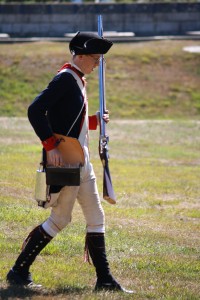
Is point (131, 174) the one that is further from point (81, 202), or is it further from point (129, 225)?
point (81, 202)

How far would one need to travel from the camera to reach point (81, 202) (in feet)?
23.3

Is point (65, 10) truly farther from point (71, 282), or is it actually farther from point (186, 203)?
point (71, 282)

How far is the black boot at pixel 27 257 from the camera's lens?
6.99 meters

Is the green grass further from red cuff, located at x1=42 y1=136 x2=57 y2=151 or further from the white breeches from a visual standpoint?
red cuff, located at x1=42 y1=136 x2=57 y2=151

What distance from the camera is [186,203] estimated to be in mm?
13156

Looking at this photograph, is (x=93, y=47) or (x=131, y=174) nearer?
(x=93, y=47)

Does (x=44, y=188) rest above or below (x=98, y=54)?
below

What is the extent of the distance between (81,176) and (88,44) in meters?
1.00

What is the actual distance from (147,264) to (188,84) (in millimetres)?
23550

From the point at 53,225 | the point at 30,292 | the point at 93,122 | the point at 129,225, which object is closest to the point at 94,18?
the point at 129,225

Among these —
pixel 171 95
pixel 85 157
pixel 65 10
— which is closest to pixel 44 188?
pixel 85 157

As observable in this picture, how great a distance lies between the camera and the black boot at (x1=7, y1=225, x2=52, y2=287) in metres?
6.99

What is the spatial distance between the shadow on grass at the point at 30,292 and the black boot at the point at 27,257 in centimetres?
10

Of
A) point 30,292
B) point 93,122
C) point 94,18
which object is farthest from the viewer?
point 94,18
